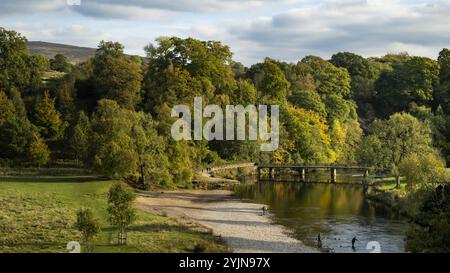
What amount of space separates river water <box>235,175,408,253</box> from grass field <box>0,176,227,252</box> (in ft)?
29.1

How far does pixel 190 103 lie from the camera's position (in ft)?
283

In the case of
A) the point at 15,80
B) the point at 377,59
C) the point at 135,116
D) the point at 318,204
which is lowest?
the point at 318,204

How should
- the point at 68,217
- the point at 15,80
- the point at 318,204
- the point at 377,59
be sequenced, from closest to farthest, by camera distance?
1. the point at 68,217
2. the point at 318,204
3. the point at 15,80
4. the point at 377,59

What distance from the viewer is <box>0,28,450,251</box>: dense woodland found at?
6681cm

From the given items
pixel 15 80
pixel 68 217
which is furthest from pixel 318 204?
pixel 15 80

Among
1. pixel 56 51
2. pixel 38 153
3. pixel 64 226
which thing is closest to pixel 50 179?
pixel 38 153

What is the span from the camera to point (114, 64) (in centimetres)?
9162

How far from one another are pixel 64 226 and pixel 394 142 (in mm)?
51506

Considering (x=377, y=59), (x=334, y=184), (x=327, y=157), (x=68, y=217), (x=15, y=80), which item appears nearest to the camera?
(x=68, y=217)

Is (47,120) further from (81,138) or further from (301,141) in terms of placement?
(301,141)

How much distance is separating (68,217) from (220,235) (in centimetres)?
1144

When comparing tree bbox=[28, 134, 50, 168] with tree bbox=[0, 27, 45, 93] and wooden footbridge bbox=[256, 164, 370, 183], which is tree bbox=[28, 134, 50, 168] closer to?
tree bbox=[0, 27, 45, 93]

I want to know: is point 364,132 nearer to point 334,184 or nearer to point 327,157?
point 327,157

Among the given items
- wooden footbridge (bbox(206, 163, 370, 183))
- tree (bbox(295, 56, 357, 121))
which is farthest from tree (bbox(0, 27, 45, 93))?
tree (bbox(295, 56, 357, 121))
